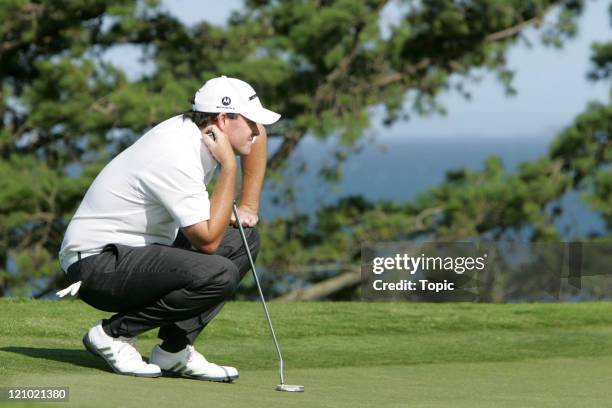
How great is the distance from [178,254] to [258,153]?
0.61 metres

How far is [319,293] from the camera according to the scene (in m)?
15.0

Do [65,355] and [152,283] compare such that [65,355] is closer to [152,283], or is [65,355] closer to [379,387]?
[152,283]

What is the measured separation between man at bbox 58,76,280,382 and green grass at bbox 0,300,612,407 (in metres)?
0.18

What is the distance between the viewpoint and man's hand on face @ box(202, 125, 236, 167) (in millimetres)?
3828

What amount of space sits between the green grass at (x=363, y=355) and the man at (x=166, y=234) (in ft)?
0.58

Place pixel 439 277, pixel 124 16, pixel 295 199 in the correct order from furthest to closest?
pixel 295 199
pixel 124 16
pixel 439 277

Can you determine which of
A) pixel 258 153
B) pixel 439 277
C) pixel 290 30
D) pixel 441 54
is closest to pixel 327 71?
pixel 290 30

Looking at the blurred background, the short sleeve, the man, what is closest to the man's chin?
the man

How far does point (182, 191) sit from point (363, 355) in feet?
5.19

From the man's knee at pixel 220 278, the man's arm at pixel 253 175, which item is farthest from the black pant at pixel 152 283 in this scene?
the man's arm at pixel 253 175

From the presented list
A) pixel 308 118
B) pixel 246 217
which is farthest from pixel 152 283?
pixel 308 118

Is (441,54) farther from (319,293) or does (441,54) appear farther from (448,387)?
(448,387)

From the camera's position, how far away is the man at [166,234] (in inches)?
149

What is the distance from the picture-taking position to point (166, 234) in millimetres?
4043
